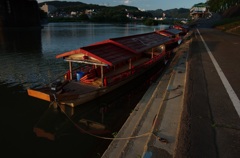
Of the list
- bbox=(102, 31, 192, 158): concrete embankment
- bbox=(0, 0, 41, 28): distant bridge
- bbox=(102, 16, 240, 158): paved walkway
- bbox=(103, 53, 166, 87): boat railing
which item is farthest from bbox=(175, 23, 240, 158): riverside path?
bbox=(0, 0, 41, 28): distant bridge

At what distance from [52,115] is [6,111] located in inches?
131

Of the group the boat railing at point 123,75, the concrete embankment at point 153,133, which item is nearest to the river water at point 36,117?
the boat railing at point 123,75

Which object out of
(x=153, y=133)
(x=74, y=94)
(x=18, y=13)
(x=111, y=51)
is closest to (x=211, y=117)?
(x=153, y=133)

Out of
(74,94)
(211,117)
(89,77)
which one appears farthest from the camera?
(89,77)

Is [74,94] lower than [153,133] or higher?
lower

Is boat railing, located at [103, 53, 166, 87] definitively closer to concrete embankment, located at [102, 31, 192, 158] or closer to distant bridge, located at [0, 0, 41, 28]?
concrete embankment, located at [102, 31, 192, 158]

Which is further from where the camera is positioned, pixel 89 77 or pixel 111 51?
pixel 89 77

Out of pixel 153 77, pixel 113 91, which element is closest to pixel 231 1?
A: pixel 153 77

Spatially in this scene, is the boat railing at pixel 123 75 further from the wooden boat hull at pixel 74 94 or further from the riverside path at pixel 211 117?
the riverside path at pixel 211 117

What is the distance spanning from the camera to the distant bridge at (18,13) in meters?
80.8

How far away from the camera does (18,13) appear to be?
280 ft

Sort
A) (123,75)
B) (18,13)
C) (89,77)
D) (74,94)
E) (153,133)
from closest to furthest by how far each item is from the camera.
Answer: (153,133) → (74,94) → (89,77) → (123,75) → (18,13)

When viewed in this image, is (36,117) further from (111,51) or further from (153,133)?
(153,133)

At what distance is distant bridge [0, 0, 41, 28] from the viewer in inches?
3182
